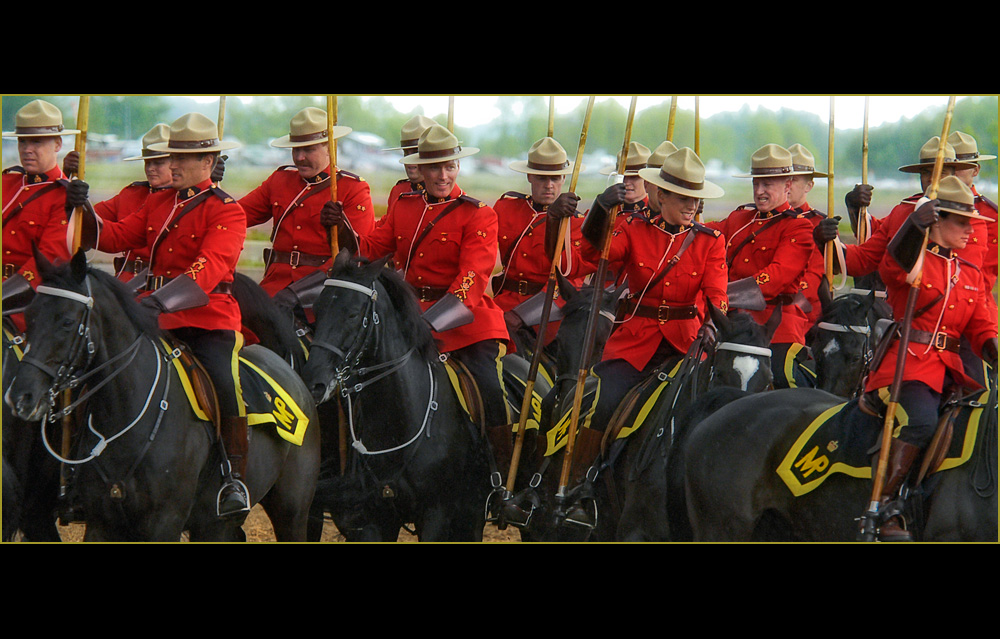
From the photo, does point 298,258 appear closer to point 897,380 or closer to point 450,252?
point 450,252

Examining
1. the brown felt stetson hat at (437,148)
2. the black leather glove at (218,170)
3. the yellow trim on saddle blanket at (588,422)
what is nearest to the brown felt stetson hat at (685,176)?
the yellow trim on saddle blanket at (588,422)

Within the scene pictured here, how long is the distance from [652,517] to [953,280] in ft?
7.54

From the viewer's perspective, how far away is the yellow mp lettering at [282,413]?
759 cm

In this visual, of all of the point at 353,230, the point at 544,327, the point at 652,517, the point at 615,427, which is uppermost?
the point at 353,230

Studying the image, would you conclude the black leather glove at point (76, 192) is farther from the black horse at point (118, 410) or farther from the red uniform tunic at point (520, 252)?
the red uniform tunic at point (520, 252)

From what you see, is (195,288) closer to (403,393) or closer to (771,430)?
(403,393)

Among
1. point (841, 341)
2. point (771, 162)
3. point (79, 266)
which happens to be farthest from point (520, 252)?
point (79, 266)

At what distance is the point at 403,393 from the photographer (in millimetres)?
7691

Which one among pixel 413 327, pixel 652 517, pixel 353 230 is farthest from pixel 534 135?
pixel 652 517

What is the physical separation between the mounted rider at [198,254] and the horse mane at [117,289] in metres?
0.21

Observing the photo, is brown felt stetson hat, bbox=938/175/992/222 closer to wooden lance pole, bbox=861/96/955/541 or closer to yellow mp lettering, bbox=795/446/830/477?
wooden lance pole, bbox=861/96/955/541

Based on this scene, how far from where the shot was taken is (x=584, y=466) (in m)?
8.01

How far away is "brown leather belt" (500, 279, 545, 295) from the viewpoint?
379 inches

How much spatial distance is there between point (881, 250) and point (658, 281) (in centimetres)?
137
